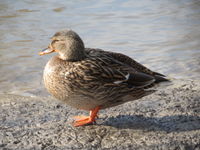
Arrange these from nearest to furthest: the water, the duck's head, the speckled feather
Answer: the speckled feather
the duck's head
the water

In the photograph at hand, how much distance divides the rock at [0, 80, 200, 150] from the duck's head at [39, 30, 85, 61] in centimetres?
72

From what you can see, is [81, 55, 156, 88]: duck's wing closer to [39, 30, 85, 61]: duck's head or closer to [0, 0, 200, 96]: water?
[39, 30, 85, 61]: duck's head

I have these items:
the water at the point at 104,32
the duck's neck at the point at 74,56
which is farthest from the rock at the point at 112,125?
the water at the point at 104,32

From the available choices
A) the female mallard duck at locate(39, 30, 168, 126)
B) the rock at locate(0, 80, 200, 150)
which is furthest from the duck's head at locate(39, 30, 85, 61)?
the rock at locate(0, 80, 200, 150)

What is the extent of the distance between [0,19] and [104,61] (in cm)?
657

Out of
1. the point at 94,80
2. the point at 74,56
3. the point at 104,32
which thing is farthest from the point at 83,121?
the point at 104,32

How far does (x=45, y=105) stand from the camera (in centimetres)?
497

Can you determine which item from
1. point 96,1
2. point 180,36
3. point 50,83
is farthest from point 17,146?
point 96,1

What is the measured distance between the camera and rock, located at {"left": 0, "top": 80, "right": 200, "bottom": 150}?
12.7 feet

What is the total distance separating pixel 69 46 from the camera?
13.8 feet

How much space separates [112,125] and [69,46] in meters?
0.93

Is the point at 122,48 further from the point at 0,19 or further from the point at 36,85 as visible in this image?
the point at 0,19

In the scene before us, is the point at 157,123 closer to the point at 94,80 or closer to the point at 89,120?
the point at 89,120

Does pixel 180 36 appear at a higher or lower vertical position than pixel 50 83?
lower
